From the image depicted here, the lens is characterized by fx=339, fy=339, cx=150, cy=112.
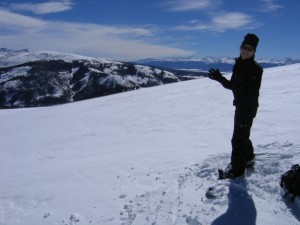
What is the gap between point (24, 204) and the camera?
23.5 ft

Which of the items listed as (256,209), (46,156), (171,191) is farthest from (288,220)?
(46,156)

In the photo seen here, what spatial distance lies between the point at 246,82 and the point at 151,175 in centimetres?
302

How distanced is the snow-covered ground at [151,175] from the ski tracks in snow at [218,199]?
0.02 metres

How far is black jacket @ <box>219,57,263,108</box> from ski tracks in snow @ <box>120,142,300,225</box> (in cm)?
141

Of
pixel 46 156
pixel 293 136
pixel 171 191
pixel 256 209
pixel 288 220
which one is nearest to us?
pixel 288 220

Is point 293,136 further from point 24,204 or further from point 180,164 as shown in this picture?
point 24,204

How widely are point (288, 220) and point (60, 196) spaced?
4557mm

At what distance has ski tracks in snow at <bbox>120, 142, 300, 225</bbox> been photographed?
5297 millimetres

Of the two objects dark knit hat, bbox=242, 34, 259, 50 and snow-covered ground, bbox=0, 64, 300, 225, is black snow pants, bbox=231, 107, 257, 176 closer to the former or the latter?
snow-covered ground, bbox=0, 64, 300, 225

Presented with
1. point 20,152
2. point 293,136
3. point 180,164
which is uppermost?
point 293,136

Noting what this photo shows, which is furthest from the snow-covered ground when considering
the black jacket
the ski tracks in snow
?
the black jacket

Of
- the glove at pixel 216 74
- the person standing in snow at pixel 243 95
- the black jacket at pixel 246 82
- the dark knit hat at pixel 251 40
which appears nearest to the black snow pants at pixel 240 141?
the person standing in snow at pixel 243 95

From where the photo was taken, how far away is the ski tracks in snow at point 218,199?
530 cm

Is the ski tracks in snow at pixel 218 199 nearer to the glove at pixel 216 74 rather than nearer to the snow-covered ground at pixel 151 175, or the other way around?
the snow-covered ground at pixel 151 175
